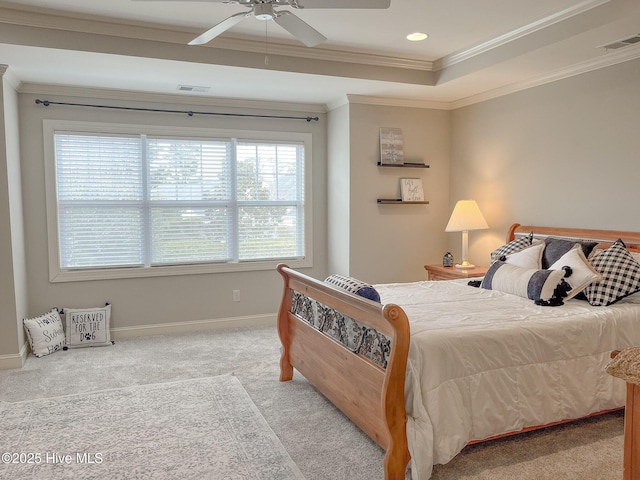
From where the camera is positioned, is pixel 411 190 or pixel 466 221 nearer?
pixel 466 221

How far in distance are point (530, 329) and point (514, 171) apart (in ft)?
7.87

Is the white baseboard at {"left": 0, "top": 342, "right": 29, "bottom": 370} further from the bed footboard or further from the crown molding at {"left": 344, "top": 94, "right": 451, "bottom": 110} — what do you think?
the crown molding at {"left": 344, "top": 94, "right": 451, "bottom": 110}

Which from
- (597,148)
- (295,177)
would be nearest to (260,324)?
(295,177)

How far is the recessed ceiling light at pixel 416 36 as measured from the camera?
377 centimetres

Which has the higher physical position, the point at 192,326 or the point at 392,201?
the point at 392,201

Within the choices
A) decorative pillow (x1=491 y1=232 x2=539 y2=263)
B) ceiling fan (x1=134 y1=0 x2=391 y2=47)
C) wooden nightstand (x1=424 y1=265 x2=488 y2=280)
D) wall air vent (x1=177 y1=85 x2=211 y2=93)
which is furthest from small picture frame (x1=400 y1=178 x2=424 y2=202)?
ceiling fan (x1=134 y1=0 x2=391 y2=47)

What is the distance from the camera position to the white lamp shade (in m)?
4.78

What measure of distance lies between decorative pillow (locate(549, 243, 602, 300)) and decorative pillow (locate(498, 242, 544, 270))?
21cm

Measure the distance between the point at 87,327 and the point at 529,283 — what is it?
386 centimetres

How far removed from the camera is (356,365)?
2.68 meters

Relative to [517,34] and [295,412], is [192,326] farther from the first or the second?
[517,34]

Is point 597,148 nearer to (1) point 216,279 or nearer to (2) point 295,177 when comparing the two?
(2) point 295,177

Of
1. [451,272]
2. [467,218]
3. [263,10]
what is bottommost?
[451,272]

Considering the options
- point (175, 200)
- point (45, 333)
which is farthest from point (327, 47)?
point (45, 333)
